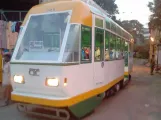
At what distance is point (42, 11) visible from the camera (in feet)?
20.4

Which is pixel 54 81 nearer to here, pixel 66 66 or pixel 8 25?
pixel 66 66

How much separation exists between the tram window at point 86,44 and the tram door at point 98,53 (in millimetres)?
321

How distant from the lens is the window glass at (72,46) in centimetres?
548

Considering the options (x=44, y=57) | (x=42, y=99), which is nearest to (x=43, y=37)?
(x=44, y=57)

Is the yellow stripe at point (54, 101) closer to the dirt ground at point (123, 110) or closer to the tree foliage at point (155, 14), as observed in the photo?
the dirt ground at point (123, 110)

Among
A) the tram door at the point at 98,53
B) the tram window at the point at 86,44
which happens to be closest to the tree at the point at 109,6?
the tram door at the point at 98,53

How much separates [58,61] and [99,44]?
2027 mm

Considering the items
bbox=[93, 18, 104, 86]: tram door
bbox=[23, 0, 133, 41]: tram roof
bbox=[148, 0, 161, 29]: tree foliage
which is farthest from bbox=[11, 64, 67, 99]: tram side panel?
bbox=[148, 0, 161, 29]: tree foliage

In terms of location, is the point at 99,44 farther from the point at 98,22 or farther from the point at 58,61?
the point at 58,61

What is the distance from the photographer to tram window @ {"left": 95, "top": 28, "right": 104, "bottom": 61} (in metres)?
6.76

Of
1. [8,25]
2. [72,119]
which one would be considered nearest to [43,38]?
[72,119]

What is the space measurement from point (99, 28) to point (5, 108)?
379 cm

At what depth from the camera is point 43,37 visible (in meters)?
5.90

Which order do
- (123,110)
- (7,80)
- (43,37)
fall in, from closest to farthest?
(43,37), (123,110), (7,80)
